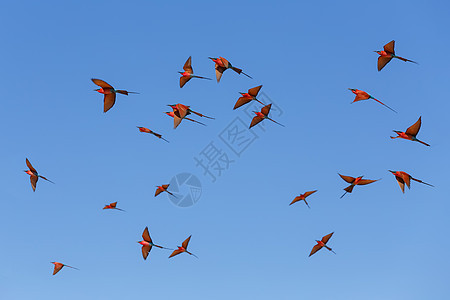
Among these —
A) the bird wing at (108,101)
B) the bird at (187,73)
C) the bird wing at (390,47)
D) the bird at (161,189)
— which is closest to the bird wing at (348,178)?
the bird wing at (390,47)

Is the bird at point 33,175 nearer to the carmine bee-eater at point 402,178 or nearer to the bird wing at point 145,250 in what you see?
the bird wing at point 145,250

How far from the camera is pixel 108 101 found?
2261 cm

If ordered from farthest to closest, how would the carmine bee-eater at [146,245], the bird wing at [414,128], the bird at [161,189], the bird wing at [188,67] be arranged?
the bird at [161,189] → the carmine bee-eater at [146,245] → the bird wing at [188,67] → the bird wing at [414,128]

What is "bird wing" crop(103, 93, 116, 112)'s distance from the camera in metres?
22.5

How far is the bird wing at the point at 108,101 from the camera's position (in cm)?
2253

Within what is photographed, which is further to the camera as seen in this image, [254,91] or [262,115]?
[262,115]

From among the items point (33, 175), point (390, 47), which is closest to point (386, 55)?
point (390, 47)

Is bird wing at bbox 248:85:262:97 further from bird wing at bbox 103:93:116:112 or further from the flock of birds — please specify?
bird wing at bbox 103:93:116:112

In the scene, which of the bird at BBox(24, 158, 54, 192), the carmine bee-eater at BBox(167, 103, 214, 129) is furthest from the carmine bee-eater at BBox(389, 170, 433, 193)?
the bird at BBox(24, 158, 54, 192)

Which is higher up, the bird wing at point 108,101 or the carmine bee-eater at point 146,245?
the bird wing at point 108,101

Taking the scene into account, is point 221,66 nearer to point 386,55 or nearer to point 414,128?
point 386,55

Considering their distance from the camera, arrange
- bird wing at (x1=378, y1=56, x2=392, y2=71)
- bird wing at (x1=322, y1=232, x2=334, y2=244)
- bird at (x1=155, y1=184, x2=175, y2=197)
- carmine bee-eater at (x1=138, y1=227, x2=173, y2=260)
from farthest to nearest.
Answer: bird at (x1=155, y1=184, x2=175, y2=197) < carmine bee-eater at (x1=138, y1=227, x2=173, y2=260) < bird wing at (x1=322, y1=232, x2=334, y2=244) < bird wing at (x1=378, y1=56, x2=392, y2=71)

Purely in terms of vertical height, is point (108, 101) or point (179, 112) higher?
point (179, 112)

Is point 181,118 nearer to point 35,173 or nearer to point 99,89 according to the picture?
point 99,89
